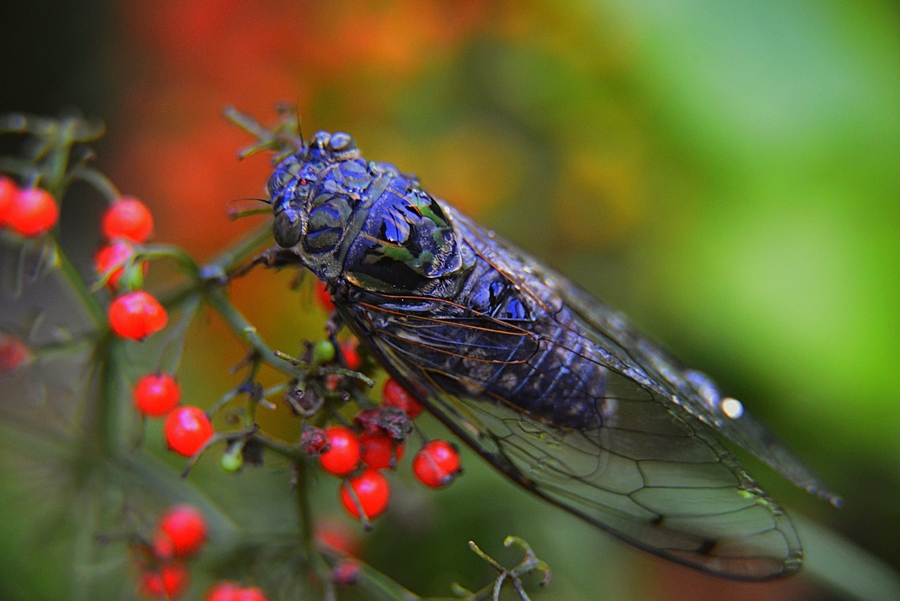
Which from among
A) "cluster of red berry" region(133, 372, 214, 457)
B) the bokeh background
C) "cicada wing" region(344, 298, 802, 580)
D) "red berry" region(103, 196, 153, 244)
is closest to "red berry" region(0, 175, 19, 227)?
"red berry" region(103, 196, 153, 244)

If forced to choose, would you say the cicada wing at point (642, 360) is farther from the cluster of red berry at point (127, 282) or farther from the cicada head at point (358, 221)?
the cluster of red berry at point (127, 282)

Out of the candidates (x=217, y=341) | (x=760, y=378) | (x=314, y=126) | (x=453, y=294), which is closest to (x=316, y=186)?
(x=453, y=294)

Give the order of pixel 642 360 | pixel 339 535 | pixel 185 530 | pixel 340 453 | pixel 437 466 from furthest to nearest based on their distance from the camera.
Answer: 1. pixel 339 535
2. pixel 642 360
3. pixel 185 530
4. pixel 437 466
5. pixel 340 453

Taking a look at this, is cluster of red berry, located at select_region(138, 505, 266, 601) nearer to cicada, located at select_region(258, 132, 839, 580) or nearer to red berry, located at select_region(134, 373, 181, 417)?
red berry, located at select_region(134, 373, 181, 417)

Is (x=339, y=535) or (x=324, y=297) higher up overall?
(x=324, y=297)

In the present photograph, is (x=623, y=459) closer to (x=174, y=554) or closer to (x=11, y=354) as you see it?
(x=174, y=554)

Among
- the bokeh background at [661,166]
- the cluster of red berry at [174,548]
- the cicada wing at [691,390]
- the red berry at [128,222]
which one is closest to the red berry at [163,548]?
the cluster of red berry at [174,548]

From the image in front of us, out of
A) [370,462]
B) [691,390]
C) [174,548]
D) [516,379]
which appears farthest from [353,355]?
[691,390]

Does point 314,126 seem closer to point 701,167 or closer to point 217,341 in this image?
point 217,341
